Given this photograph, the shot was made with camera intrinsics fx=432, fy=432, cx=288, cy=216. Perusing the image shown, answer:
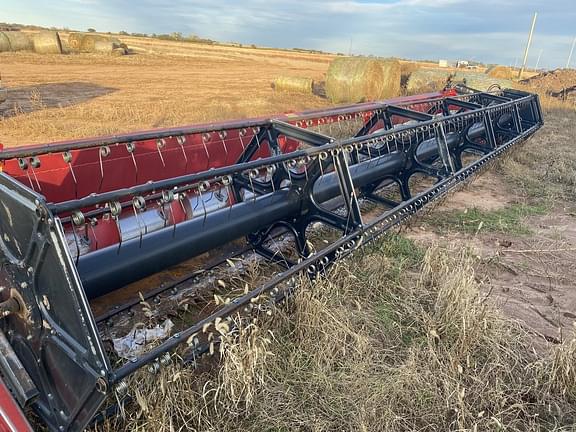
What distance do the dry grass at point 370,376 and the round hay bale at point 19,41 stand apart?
25.6 metres

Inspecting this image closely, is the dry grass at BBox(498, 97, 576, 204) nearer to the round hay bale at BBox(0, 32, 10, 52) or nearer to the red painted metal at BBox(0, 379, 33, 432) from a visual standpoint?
the red painted metal at BBox(0, 379, 33, 432)

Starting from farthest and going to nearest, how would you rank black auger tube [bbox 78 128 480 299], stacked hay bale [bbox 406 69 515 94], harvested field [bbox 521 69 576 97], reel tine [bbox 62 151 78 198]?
1. harvested field [bbox 521 69 576 97]
2. stacked hay bale [bbox 406 69 515 94]
3. reel tine [bbox 62 151 78 198]
4. black auger tube [bbox 78 128 480 299]

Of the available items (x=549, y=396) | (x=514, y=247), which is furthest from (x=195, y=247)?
(x=514, y=247)

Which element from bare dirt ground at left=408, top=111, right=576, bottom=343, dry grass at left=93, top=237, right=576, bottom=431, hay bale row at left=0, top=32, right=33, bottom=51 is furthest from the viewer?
hay bale row at left=0, top=32, right=33, bottom=51

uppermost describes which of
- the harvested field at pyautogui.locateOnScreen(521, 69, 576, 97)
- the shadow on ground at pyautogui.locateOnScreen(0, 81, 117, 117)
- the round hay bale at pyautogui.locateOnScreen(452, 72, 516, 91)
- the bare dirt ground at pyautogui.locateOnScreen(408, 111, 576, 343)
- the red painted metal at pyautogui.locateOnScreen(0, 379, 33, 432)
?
the red painted metal at pyautogui.locateOnScreen(0, 379, 33, 432)

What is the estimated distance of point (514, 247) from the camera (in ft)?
13.5

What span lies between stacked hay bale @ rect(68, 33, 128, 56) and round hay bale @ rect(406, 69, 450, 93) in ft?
59.3

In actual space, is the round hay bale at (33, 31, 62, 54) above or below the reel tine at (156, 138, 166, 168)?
above

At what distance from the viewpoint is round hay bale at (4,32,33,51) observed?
21969 mm

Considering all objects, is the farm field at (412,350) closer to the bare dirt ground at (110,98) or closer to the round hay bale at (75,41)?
the bare dirt ground at (110,98)

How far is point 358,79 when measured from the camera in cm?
1345

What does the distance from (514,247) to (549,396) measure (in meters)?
2.18

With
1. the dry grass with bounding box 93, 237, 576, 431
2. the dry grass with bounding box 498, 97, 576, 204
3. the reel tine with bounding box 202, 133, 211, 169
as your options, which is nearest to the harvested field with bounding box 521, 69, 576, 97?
the dry grass with bounding box 498, 97, 576, 204

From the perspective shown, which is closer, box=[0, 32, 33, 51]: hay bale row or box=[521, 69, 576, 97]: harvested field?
box=[521, 69, 576, 97]: harvested field
